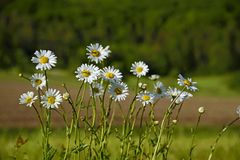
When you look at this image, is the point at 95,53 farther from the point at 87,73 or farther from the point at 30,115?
the point at 30,115

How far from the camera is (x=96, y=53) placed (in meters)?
2.11

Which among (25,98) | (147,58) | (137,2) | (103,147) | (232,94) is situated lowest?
(103,147)

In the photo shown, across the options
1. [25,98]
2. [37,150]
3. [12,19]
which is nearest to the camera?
[25,98]

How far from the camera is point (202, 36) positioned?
19266 millimetres

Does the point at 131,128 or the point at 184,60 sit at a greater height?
the point at 184,60

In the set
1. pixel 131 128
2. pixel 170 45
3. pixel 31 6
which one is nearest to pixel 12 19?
pixel 31 6

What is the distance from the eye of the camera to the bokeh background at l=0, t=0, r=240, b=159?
1755cm

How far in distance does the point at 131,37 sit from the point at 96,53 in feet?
55.7

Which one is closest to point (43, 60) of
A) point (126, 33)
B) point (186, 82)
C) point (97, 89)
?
point (97, 89)

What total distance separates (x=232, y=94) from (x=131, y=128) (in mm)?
17178

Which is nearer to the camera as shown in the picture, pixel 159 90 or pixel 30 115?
pixel 159 90

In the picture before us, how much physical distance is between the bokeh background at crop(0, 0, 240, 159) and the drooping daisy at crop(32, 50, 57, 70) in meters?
14.9

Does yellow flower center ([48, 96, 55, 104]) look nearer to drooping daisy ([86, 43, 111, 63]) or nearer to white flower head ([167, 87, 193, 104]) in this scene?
drooping daisy ([86, 43, 111, 63])

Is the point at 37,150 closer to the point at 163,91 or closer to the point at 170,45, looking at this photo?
the point at 163,91
